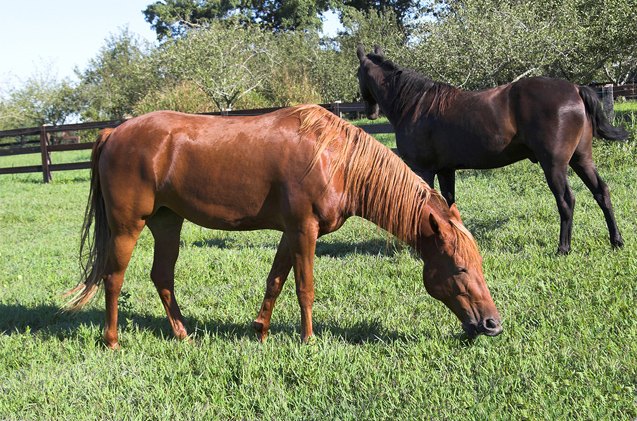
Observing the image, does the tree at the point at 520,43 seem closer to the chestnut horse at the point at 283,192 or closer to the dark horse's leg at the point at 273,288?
the chestnut horse at the point at 283,192

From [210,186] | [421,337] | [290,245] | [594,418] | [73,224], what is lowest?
[73,224]

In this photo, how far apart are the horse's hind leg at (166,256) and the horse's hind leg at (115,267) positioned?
26 cm

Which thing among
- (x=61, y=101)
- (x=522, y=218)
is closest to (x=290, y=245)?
(x=522, y=218)

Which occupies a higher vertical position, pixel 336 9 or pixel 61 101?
pixel 336 9

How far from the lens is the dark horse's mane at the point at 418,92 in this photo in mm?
6666

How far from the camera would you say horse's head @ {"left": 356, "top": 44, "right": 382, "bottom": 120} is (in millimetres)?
7363

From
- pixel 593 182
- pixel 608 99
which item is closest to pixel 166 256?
pixel 593 182

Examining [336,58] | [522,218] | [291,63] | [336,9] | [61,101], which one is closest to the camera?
[522,218]

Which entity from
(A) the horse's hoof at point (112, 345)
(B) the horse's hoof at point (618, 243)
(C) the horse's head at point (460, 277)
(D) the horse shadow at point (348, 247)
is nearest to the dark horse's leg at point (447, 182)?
(D) the horse shadow at point (348, 247)

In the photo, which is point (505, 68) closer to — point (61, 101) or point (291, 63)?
point (291, 63)

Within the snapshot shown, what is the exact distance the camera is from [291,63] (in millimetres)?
33750

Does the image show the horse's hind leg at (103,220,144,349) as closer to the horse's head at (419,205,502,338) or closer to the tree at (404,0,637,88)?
the horse's head at (419,205,502,338)

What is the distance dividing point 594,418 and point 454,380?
2.32 ft

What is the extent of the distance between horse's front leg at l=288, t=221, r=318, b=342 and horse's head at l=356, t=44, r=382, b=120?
410cm
